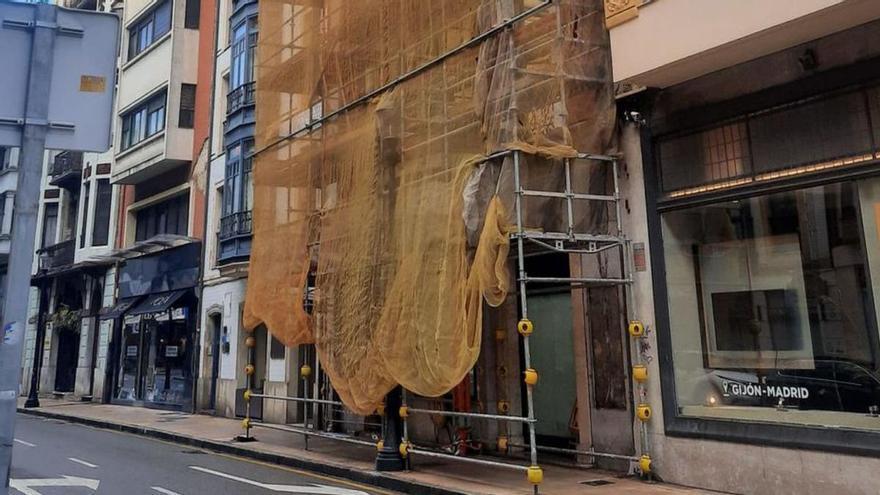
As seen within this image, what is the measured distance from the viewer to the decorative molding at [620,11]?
28.6ft

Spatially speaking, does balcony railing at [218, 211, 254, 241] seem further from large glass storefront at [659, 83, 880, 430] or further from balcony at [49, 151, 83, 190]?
balcony at [49, 151, 83, 190]

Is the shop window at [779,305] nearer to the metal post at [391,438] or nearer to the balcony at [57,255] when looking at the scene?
the metal post at [391,438]

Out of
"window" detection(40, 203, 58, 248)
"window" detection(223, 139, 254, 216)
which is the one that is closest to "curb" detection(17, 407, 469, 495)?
"window" detection(223, 139, 254, 216)

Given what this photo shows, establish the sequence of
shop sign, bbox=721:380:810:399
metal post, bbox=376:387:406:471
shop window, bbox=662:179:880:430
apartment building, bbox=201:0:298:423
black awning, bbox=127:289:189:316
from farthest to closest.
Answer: black awning, bbox=127:289:189:316
apartment building, bbox=201:0:298:423
metal post, bbox=376:387:406:471
shop sign, bbox=721:380:810:399
shop window, bbox=662:179:880:430

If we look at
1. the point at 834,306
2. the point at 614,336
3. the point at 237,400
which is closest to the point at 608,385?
the point at 614,336

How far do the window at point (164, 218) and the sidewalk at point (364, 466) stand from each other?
7787 mm

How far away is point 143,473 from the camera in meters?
10.7

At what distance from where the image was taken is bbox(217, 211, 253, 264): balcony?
19.2 metres

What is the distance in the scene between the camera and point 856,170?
752 centimetres

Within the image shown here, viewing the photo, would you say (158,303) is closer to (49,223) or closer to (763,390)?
(49,223)

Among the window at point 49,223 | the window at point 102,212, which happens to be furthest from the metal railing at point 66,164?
the window at point 102,212

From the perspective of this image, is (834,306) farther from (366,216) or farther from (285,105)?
(285,105)

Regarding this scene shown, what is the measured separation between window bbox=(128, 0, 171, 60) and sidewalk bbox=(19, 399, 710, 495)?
15209mm

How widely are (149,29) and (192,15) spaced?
3.44 metres
